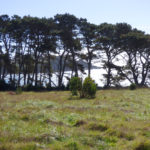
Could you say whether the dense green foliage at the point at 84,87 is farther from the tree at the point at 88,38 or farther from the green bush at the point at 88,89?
the tree at the point at 88,38

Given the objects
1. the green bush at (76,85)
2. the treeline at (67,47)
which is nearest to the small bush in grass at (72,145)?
the green bush at (76,85)

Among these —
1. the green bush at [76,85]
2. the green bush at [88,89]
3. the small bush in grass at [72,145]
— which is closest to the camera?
the small bush in grass at [72,145]

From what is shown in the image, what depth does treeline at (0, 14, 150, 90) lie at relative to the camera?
92.2 feet

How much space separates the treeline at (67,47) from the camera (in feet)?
92.2

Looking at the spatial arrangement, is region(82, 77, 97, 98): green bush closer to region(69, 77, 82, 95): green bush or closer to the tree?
region(69, 77, 82, 95): green bush

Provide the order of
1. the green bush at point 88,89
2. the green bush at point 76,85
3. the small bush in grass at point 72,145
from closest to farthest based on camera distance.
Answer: the small bush in grass at point 72,145
the green bush at point 88,89
the green bush at point 76,85

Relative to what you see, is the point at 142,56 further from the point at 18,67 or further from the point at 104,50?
the point at 18,67

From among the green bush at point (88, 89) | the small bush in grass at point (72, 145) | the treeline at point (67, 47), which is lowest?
the small bush in grass at point (72, 145)

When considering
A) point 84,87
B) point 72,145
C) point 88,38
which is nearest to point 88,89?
point 84,87

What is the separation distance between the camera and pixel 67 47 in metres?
29.0

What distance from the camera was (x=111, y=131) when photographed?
545 cm

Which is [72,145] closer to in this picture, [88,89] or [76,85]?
[88,89]

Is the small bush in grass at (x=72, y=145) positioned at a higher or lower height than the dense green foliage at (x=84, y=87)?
lower

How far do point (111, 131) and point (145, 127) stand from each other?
1.00 m
